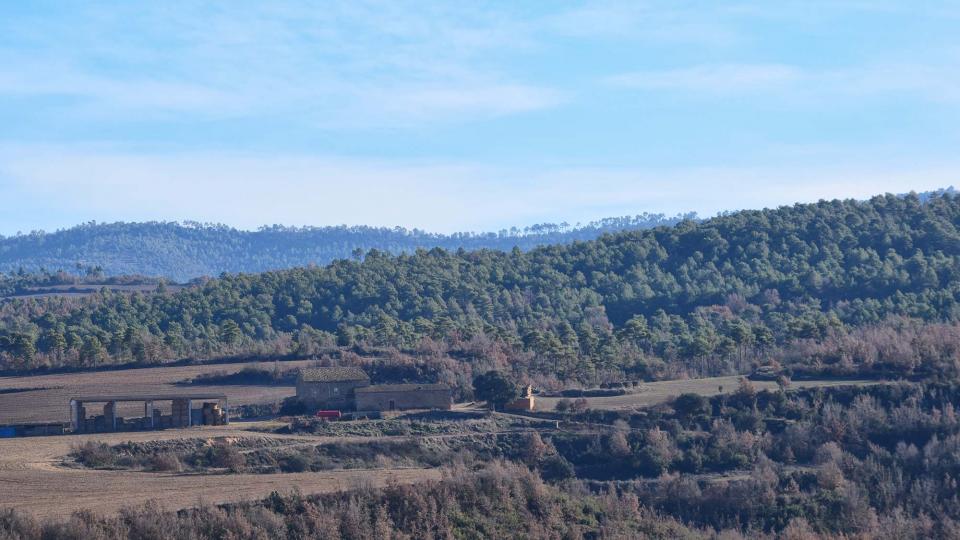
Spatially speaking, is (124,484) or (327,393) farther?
(327,393)

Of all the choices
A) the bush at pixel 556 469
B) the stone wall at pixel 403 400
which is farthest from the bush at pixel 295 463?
the stone wall at pixel 403 400

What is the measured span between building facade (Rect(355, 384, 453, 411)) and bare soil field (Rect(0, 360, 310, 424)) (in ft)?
29.0

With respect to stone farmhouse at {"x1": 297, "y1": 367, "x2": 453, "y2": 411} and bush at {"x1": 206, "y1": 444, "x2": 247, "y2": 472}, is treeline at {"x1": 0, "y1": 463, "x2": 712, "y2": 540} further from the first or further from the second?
stone farmhouse at {"x1": 297, "y1": 367, "x2": 453, "y2": 411}

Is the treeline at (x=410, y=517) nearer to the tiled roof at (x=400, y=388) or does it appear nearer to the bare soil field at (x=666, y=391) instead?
the bare soil field at (x=666, y=391)

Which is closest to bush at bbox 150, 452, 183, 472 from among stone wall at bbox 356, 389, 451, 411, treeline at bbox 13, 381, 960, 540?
treeline at bbox 13, 381, 960, 540

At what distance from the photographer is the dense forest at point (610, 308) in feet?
287

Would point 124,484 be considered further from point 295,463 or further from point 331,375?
point 331,375

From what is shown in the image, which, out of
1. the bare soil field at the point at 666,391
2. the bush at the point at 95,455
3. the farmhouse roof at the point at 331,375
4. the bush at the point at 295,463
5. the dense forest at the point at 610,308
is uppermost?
the dense forest at the point at 610,308

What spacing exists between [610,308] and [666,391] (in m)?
43.0

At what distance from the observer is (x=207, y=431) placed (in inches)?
2522

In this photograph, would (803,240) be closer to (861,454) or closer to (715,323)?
(715,323)

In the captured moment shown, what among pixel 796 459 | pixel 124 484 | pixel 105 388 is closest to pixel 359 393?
pixel 105 388

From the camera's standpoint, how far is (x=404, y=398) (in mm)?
72312

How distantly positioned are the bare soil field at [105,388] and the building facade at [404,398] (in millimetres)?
8841
